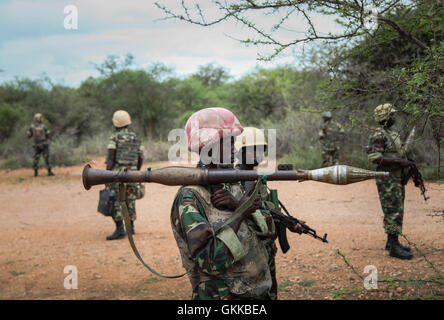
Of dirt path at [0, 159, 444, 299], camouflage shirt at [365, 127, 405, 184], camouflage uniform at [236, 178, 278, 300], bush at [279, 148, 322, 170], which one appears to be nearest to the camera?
camouflage uniform at [236, 178, 278, 300]

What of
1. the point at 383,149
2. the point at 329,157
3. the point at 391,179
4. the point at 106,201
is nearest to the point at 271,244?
the point at 383,149

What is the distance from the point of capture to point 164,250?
6.10m

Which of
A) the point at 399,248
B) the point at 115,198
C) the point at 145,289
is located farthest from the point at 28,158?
the point at 399,248

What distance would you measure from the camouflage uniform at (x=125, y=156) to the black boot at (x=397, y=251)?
12.4 ft

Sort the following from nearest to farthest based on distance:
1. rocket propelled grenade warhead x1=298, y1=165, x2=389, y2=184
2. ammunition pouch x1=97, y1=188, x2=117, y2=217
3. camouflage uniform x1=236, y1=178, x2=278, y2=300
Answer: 1. rocket propelled grenade warhead x1=298, y1=165, x2=389, y2=184
2. camouflage uniform x1=236, y1=178, x2=278, y2=300
3. ammunition pouch x1=97, y1=188, x2=117, y2=217

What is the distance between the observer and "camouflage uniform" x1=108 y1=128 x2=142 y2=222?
643 centimetres

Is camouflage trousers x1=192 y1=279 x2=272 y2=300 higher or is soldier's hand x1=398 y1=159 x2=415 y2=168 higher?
soldier's hand x1=398 y1=159 x2=415 y2=168

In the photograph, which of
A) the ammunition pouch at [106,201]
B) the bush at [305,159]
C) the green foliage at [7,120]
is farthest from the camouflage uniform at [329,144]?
the green foliage at [7,120]

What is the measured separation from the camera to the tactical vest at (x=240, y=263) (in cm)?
209

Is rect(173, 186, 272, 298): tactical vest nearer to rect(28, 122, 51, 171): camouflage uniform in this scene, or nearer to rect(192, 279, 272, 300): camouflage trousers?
rect(192, 279, 272, 300): camouflage trousers

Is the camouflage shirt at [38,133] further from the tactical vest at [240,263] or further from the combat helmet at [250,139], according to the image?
the tactical vest at [240,263]

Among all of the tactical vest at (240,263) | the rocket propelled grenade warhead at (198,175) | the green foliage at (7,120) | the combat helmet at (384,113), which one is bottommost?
the tactical vest at (240,263)

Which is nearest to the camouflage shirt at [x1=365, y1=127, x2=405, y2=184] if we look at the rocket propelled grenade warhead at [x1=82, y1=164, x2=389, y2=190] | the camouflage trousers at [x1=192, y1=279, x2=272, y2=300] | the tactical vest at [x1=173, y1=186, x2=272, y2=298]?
the rocket propelled grenade warhead at [x1=82, y1=164, x2=389, y2=190]
